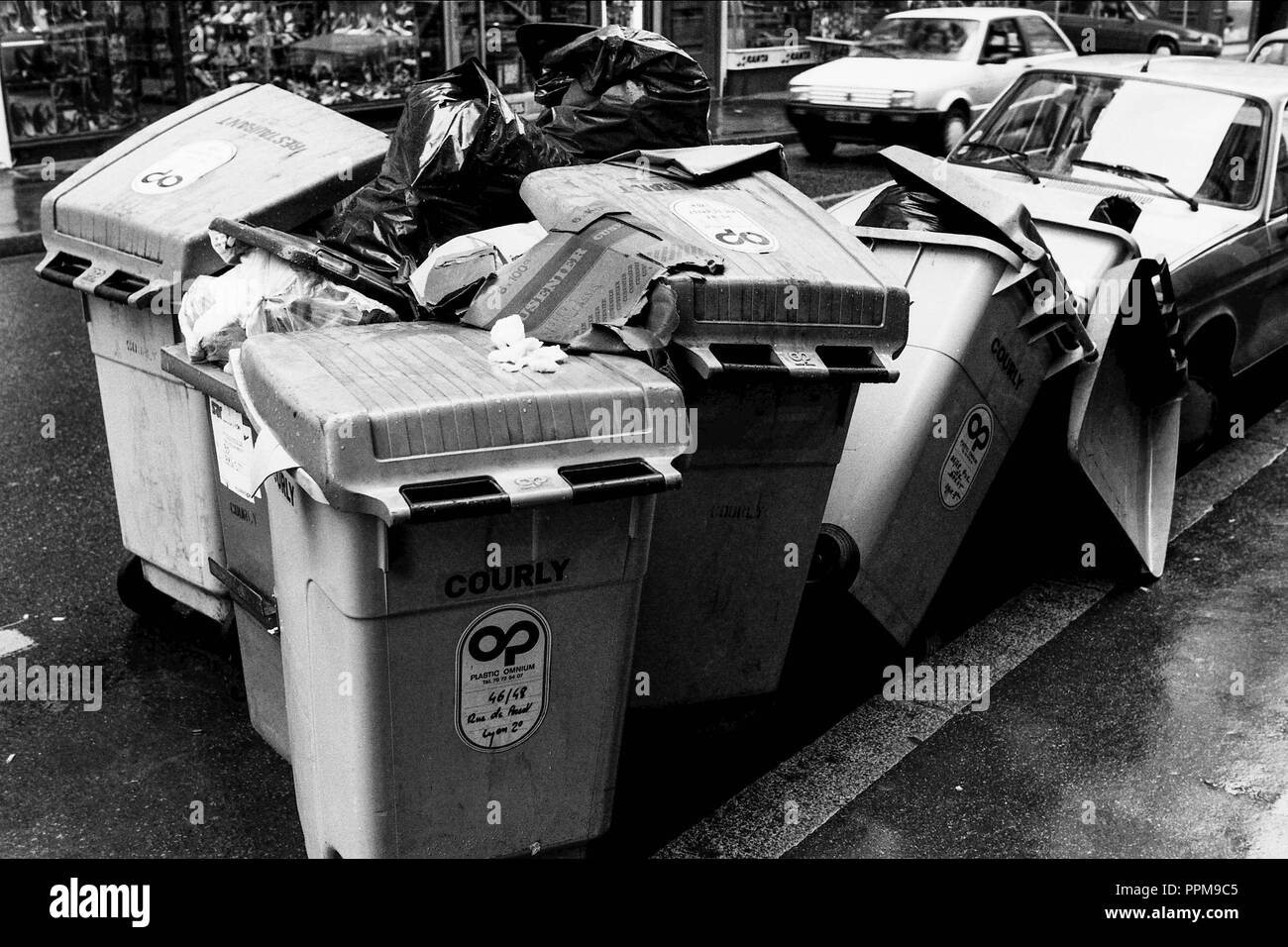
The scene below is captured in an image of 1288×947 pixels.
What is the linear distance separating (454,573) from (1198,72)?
5.87m

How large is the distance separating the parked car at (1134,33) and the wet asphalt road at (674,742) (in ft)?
62.9

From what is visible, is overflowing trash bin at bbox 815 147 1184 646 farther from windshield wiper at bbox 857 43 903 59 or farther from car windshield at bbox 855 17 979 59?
windshield wiper at bbox 857 43 903 59

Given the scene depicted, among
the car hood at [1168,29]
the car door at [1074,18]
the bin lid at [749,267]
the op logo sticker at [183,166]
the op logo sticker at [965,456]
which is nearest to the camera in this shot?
the bin lid at [749,267]

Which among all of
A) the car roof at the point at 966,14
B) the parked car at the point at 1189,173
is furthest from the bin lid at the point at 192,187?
the car roof at the point at 966,14

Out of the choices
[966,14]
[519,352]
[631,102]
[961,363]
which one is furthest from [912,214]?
[966,14]

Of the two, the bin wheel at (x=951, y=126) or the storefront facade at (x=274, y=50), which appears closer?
the storefront facade at (x=274, y=50)

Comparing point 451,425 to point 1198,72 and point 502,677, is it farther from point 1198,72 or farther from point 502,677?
point 1198,72

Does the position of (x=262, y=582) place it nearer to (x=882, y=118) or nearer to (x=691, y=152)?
(x=691, y=152)

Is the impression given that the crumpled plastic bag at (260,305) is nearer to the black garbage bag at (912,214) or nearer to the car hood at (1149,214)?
the black garbage bag at (912,214)

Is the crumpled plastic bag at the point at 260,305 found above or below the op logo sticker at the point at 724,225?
below

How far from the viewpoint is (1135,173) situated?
6.46 metres

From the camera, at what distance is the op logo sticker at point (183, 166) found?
14.1ft

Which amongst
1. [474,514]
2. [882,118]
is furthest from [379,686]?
[882,118]

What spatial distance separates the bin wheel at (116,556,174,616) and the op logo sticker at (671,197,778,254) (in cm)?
225
